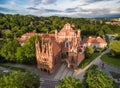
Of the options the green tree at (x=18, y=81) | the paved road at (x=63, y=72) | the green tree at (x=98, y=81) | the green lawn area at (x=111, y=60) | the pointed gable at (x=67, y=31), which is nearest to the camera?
the green tree at (x=98, y=81)

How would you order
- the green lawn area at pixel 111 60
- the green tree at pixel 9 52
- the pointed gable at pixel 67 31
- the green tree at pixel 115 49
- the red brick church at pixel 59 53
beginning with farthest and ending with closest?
the pointed gable at pixel 67 31 < the green tree at pixel 115 49 < the green tree at pixel 9 52 < the green lawn area at pixel 111 60 < the red brick church at pixel 59 53

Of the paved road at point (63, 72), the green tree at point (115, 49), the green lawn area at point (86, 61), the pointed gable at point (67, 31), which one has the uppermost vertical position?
the pointed gable at point (67, 31)

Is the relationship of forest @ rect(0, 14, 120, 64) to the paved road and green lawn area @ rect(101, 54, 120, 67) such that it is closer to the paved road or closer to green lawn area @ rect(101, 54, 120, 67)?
the paved road


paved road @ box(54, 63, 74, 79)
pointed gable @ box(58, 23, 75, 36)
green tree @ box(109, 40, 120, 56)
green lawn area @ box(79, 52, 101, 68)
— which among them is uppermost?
pointed gable @ box(58, 23, 75, 36)

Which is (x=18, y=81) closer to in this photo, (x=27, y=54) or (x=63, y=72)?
(x=63, y=72)

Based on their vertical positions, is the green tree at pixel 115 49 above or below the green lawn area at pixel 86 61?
above

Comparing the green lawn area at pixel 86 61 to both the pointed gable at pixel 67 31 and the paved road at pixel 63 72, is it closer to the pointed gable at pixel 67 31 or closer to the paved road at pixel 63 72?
the paved road at pixel 63 72

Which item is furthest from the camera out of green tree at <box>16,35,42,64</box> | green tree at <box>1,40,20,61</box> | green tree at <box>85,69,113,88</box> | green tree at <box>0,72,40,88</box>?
green tree at <box>1,40,20,61</box>

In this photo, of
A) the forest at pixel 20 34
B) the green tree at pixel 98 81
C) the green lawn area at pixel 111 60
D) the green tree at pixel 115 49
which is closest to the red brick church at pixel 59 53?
the forest at pixel 20 34

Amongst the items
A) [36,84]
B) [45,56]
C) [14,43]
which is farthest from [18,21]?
[36,84]

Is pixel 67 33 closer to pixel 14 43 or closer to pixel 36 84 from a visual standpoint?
pixel 14 43

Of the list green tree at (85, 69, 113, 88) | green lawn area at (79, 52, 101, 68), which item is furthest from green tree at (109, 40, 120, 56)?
green tree at (85, 69, 113, 88)
